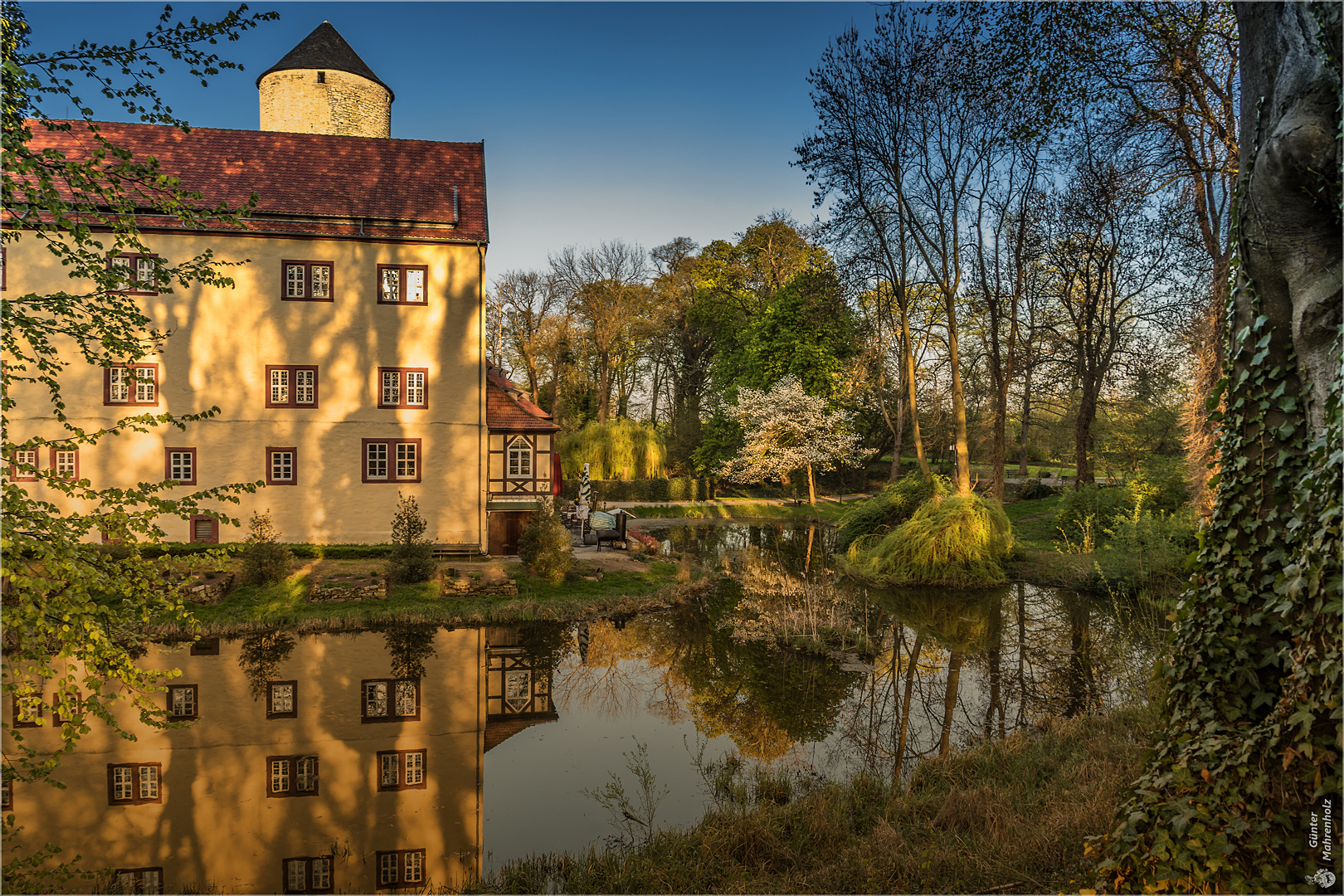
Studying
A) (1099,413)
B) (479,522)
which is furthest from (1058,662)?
(1099,413)

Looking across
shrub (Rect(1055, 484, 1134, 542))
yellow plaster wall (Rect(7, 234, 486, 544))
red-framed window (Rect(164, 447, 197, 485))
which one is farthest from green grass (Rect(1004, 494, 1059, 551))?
red-framed window (Rect(164, 447, 197, 485))

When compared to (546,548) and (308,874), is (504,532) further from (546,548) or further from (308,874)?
(308,874)

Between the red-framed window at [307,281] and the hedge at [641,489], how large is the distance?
16.1 metres

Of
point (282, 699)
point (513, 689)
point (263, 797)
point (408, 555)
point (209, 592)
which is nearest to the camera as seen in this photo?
point (263, 797)

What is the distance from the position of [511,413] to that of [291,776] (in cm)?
1346

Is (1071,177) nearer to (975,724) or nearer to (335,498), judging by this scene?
(975,724)

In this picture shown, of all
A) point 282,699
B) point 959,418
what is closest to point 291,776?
point 282,699

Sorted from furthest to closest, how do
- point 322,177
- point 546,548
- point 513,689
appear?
point 322,177, point 546,548, point 513,689

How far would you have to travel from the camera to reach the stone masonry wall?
25641 mm

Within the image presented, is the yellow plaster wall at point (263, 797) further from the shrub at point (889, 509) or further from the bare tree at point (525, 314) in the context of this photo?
the bare tree at point (525, 314)

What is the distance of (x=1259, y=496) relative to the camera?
423cm

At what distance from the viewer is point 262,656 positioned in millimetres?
11953

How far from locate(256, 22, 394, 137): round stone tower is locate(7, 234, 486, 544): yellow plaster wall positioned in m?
10.0

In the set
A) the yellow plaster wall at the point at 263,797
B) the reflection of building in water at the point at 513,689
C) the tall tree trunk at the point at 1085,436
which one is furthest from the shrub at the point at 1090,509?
the yellow plaster wall at the point at 263,797
